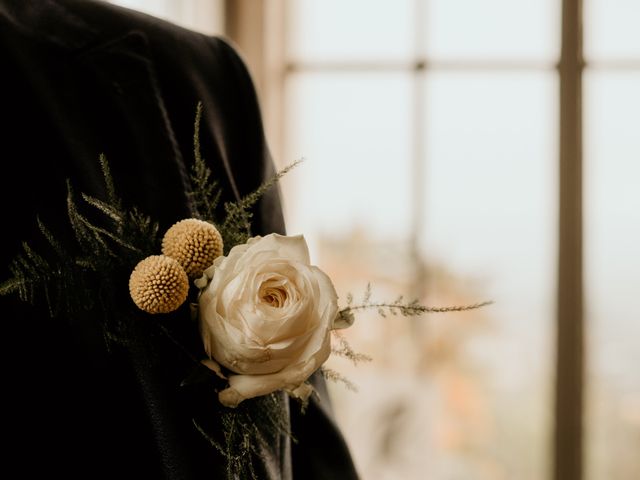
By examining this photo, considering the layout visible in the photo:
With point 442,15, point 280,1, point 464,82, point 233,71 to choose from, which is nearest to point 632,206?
point 464,82

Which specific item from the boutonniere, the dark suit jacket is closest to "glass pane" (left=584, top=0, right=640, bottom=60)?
the dark suit jacket

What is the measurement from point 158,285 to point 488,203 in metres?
1.95

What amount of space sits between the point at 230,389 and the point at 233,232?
13 cm

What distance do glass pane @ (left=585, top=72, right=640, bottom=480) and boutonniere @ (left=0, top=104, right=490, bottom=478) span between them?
1.94m

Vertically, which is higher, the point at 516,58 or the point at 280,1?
the point at 280,1

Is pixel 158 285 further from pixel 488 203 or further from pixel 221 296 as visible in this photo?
pixel 488 203

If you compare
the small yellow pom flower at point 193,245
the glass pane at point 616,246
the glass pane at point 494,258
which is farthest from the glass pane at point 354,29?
the small yellow pom flower at point 193,245

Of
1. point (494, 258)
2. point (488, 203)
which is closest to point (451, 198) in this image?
point (488, 203)

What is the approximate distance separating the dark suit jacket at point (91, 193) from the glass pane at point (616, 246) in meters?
1.74

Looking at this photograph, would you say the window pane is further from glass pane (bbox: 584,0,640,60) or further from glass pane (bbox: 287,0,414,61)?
glass pane (bbox: 584,0,640,60)

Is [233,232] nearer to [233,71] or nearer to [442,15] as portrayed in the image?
[233,71]

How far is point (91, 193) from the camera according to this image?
614 mm

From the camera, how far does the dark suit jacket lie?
57 centimetres

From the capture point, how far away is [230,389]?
18.8 inches
